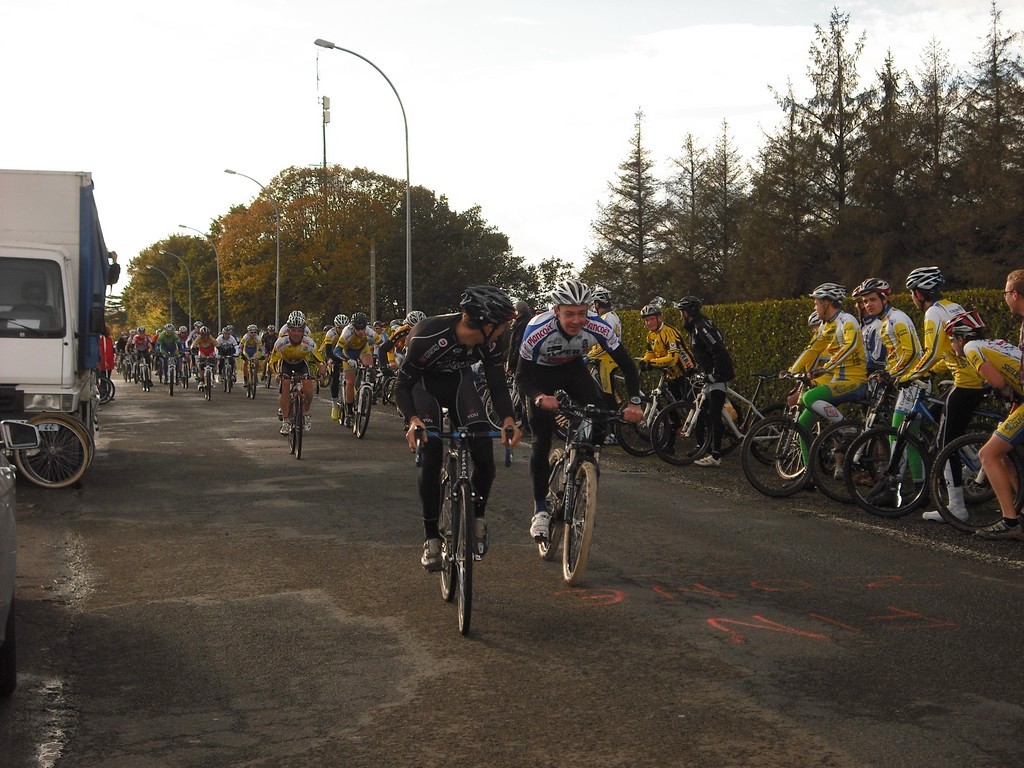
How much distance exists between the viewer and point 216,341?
33125 millimetres

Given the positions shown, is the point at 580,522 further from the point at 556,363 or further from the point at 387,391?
the point at 387,391

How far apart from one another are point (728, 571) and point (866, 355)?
14.0ft

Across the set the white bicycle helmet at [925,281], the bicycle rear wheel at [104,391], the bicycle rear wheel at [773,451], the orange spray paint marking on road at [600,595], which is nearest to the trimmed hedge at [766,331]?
the bicycle rear wheel at [773,451]

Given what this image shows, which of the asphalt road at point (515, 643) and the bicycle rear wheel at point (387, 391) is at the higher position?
the bicycle rear wheel at point (387, 391)

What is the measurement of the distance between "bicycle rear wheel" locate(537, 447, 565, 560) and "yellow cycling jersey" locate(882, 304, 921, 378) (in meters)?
3.45

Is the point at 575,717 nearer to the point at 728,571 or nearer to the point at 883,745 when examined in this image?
the point at 883,745

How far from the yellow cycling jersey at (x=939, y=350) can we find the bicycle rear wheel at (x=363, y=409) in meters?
9.42

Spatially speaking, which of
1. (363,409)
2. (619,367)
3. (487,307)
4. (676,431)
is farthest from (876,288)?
(363,409)

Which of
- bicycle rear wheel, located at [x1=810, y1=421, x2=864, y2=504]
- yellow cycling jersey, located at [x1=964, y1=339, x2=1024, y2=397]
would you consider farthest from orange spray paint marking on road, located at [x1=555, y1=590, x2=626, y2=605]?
bicycle rear wheel, located at [x1=810, y1=421, x2=864, y2=504]

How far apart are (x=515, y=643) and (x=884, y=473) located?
474 cm

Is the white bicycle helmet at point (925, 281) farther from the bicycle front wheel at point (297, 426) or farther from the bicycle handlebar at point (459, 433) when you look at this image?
the bicycle front wheel at point (297, 426)

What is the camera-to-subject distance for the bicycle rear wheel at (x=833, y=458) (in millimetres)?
10266

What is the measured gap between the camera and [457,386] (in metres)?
7.22

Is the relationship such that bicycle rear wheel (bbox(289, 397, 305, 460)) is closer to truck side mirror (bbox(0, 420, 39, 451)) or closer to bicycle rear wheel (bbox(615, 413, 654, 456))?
bicycle rear wheel (bbox(615, 413, 654, 456))
